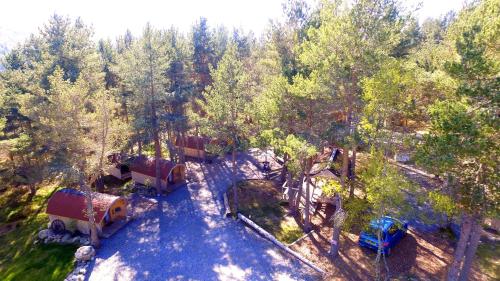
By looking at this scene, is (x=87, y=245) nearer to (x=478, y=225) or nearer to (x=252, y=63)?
(x=478, y=225)

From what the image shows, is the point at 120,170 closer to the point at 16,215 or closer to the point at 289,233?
the point at 16,215

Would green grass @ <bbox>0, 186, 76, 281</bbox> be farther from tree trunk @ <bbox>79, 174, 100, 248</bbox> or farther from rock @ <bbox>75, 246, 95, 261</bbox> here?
tree trunk @ <bbox>79, 174, 100, 248</bbox>

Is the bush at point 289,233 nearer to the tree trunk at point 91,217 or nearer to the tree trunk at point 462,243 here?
the tree trunk at point 462,243

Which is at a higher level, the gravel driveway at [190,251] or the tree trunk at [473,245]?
the tree trunk at [473,245]

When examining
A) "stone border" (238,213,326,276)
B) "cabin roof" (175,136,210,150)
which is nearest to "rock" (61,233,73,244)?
"stone border" (238,213,326,276)

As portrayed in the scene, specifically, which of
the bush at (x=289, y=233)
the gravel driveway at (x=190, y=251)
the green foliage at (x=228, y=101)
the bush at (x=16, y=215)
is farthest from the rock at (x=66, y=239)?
the bush at (x=289, y=233)

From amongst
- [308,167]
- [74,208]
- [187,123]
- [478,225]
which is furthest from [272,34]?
[74,208]

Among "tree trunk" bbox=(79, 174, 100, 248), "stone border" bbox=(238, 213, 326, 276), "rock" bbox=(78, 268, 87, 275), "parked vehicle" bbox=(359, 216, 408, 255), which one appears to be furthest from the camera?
"tree trunk" bbox=(79, 174, 100, 248)
